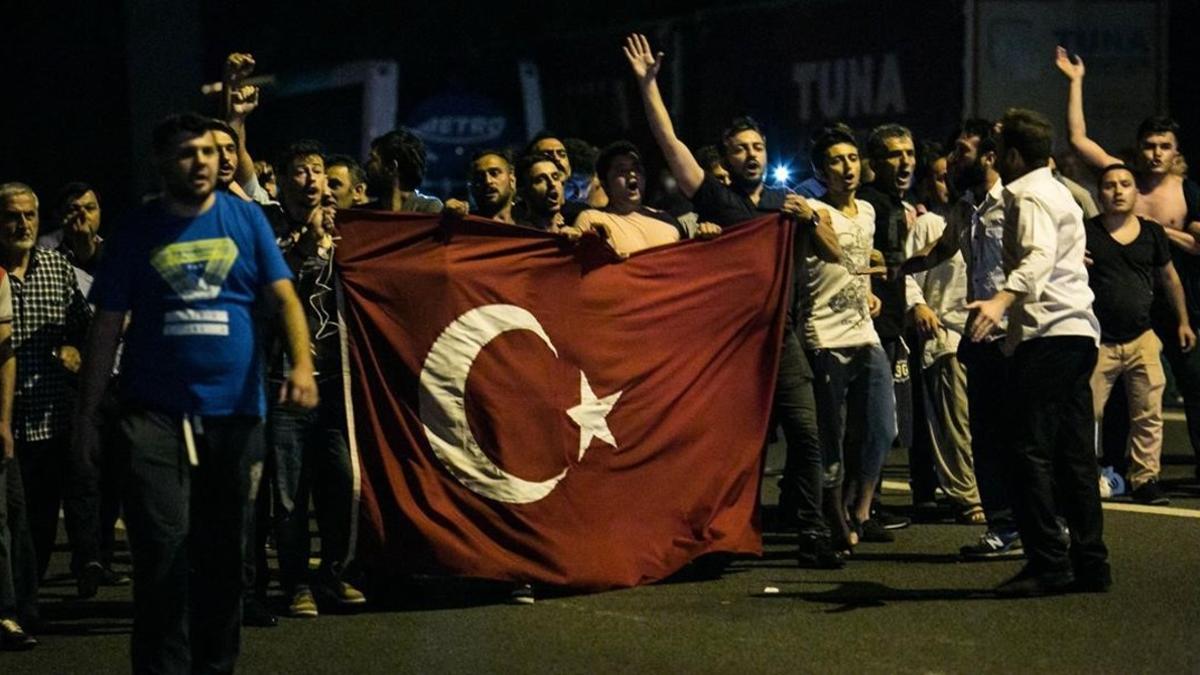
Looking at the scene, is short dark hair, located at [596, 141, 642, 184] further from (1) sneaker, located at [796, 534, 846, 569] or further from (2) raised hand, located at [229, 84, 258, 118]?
(1) sneaker, located at [796, 534, 846, 569]

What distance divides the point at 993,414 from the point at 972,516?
6.93 ft

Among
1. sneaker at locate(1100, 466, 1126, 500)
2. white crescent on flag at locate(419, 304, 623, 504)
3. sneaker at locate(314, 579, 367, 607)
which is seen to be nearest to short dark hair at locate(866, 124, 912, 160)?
sneaker at locate(1100, 466, 1126, 500)

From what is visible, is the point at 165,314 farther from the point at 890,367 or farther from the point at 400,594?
the point at 890,367

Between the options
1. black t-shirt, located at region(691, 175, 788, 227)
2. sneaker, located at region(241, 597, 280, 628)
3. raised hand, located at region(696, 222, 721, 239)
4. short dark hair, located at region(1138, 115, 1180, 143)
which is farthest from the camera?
short dark hair, located at region(1138, 115, 1180, 143)

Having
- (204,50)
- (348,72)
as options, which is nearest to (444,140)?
(348,72)

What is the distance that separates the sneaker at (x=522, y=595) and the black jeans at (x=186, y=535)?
2224 mm

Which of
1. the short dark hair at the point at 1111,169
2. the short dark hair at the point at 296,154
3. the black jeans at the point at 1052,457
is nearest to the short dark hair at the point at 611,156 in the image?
the short dark hair at the point at 296,154

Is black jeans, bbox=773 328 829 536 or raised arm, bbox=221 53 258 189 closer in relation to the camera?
raised arm, bbox=221 53 258 189

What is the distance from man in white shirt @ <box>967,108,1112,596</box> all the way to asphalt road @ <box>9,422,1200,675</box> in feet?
0.57

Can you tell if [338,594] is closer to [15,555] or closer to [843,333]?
[15,555]

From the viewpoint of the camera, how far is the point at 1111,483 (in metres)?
13.7

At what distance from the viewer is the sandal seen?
41.3 feet

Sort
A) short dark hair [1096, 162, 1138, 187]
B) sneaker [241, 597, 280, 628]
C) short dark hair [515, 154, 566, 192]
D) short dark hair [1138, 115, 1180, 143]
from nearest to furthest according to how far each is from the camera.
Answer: sneaker [241, 597, 280, 628] < short dark hair [515, 154, 566, 192] < short dark hair [1096, 162, 1138, 187] < short dark hair [1138, 115, 1180, 143]

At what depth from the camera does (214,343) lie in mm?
8008
